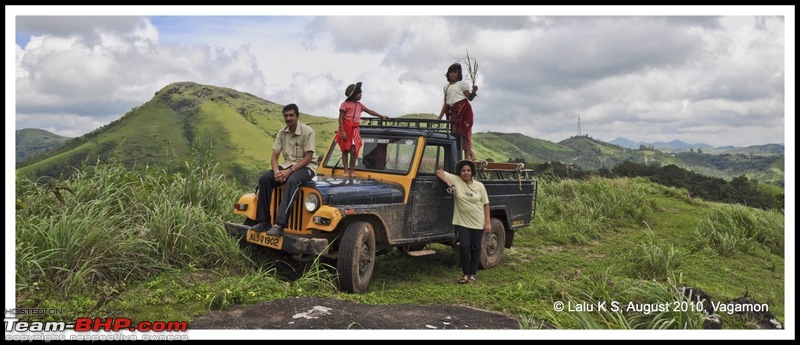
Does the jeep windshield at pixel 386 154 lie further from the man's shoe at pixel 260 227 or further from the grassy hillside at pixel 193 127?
the grassy hillside at pixel 193 127

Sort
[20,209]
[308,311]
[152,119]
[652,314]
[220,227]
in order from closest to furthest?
[308,311] < [652,314] < [20,209] < [220,227] < [152,119]

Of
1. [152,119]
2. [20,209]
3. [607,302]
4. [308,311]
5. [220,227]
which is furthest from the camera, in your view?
[152,119]

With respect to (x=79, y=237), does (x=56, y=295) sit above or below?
below

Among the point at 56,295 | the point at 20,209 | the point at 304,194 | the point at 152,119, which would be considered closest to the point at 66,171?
the point at 20,209

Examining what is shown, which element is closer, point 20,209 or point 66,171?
point 20,209

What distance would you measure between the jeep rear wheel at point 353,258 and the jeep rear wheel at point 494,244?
2479mm

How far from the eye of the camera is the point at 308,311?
4750 millimetres

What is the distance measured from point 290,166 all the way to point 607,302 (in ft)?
12.1

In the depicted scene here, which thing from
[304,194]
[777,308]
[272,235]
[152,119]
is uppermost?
[152,119]

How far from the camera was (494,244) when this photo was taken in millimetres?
8469

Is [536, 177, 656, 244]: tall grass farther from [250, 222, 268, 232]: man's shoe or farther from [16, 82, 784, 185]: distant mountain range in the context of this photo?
[16, 82, 784, 185]: distant mountain range

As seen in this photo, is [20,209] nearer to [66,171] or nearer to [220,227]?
[66,171]

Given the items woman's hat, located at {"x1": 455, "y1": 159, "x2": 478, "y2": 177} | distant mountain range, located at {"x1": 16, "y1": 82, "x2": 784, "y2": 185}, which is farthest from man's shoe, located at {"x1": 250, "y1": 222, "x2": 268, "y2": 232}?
distant mountain range, located at {"x1": 16, "y1": 82, "x2": 784, "y2": 185}

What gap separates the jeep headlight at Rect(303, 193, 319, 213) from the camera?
6.09m
